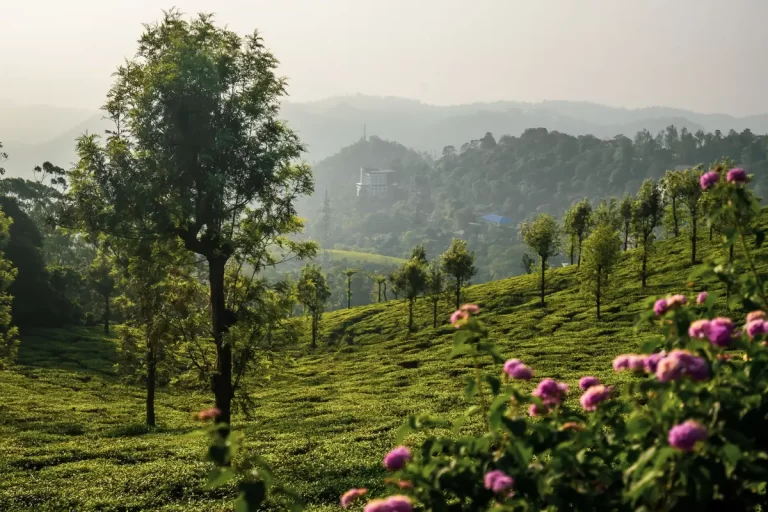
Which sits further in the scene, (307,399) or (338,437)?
(307,399)

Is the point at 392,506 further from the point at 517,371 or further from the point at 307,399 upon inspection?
the point at 307,399

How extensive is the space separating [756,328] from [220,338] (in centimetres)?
1901

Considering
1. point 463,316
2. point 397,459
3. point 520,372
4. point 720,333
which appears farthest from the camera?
point 463,316

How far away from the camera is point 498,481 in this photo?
4.20 m

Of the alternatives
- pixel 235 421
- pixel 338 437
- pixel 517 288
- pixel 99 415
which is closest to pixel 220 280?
pixel 338 437

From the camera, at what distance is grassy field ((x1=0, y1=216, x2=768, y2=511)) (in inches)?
613

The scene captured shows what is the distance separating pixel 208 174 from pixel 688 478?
17.9 m

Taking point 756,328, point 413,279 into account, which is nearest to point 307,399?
point 413,279

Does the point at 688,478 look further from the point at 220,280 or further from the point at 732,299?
Result: the point at 220,280

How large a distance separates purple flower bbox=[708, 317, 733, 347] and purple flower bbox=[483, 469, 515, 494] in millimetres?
1927

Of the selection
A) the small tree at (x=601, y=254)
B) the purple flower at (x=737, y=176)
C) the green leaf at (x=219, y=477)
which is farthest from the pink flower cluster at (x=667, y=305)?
the small tree at (x=601, y=254)

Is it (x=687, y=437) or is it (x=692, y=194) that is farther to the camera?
(x=692, y=194)

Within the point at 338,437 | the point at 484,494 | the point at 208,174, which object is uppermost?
the point at 208,174

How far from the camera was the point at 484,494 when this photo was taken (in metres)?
4.78
